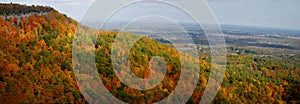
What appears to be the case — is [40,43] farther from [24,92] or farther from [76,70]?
[24,92]

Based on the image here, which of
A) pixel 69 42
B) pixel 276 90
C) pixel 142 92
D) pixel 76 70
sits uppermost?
pixel 69 42

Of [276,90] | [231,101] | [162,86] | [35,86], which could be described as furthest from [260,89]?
[35,86]

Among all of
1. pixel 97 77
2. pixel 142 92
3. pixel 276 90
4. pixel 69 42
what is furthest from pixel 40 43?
pixel 276 90

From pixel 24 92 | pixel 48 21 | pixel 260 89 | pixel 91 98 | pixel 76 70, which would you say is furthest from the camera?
pixel 260 89

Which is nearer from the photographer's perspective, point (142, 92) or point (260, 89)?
point (142, 92)

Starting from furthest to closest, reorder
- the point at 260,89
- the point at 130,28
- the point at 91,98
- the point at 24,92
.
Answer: the point at 130,28 < the point at 260,89 < the point at 91,98 < the point at 24,92

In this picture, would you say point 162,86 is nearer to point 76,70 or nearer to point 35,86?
point 76,70

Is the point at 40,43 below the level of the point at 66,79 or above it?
above
